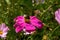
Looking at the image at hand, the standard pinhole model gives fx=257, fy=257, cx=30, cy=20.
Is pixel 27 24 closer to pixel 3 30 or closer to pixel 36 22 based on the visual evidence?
pixel 36 22

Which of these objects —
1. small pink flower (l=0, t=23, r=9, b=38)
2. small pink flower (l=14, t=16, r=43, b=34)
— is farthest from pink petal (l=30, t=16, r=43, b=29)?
small pink flower (l=0, t=23, r=9, b=38)

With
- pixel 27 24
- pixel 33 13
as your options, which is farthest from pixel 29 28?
pixel 33 13

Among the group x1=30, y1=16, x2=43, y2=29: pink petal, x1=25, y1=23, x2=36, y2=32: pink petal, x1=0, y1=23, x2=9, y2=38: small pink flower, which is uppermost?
x1=0, y1=23, x2=9, y2=38: small pink flower

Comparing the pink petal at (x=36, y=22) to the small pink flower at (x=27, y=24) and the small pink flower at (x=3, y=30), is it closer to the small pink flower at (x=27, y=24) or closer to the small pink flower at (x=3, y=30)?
the small pink flower at (x=27, y=24)

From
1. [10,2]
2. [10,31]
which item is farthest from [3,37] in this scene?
[10,2]

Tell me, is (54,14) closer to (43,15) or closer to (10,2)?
(43,15)

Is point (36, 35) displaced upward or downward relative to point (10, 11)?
downward

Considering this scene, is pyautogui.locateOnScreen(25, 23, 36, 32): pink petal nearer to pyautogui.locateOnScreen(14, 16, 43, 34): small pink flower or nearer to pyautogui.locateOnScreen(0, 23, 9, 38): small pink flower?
pyautogui.locateOnScreen(14, 16, 43, 34): small pink flower
